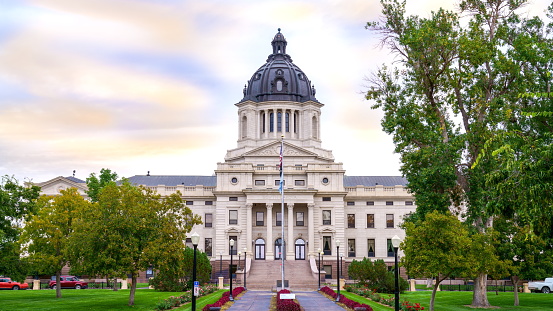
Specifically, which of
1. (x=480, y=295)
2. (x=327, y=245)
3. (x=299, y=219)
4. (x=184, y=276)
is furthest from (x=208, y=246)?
(x=480, y=295)

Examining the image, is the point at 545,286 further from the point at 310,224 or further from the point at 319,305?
the point at 319,305

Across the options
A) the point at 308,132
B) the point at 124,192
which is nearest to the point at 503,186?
the point at 124,192

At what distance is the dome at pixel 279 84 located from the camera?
91500 mm

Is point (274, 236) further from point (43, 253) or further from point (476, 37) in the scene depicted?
point (476, 37)

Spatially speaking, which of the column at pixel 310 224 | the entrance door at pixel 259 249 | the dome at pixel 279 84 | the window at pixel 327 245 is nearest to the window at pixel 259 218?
the entrance door at pixel 259 249

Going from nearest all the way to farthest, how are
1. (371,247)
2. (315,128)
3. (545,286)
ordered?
(545,286)
(371,247)
(315,128)

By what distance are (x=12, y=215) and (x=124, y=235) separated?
1018cm

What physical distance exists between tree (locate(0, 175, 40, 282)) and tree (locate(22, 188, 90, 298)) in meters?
2.38

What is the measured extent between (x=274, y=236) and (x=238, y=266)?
10253mm

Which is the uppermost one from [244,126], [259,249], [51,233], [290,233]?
[244,126]

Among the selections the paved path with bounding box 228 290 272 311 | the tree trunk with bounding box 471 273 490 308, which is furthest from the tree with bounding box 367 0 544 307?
the paved path with bounding box 228 290 272 311

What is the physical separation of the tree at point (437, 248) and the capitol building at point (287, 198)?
36.4 meters

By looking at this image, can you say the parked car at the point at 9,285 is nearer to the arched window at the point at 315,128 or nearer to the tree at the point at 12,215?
the tree at the point at 12,215

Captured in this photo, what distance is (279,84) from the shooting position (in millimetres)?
92438
